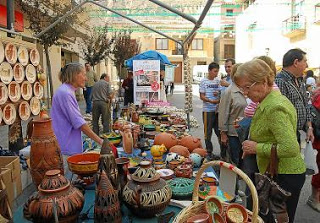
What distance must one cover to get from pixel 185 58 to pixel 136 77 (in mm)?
1469

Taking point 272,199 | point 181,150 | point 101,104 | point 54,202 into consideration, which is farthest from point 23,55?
point 101,104

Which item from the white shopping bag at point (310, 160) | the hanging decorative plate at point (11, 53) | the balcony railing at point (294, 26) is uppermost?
the balcony railing at point (294, 26)

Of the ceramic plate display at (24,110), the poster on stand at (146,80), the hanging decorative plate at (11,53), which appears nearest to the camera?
the hanging decorative plate at (11,53)

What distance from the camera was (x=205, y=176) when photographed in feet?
7.48

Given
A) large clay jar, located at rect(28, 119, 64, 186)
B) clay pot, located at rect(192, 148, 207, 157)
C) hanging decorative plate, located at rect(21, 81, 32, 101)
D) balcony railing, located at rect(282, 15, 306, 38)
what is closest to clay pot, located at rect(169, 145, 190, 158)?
clay pot, located at rect(192, 148, 207, 157)

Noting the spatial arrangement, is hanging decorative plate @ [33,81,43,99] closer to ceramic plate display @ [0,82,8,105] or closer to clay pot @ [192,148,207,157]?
ceramic plate display @ [0,82,8,105]

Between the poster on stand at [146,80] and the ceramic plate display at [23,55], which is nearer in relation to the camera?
the ceramic plate display at [23,55]

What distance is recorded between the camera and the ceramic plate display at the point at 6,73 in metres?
2.98

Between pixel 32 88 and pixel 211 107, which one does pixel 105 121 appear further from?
pixel 32 88

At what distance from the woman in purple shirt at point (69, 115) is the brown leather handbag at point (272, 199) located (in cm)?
134

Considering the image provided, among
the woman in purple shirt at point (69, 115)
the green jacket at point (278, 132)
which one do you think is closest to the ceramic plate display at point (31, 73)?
the woman in purple shirt at point (69, 115)

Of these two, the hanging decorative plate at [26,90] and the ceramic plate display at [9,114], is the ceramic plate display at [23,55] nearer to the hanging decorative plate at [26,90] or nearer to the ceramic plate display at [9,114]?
the hanging decorative plate at [26,90]

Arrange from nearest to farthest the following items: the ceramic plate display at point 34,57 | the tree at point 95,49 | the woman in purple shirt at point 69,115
→ the woman in purple shirt at point 69,115 → the ceramic plate display at point 34,57 → the tree at point 95,49

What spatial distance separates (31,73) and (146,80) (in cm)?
433
